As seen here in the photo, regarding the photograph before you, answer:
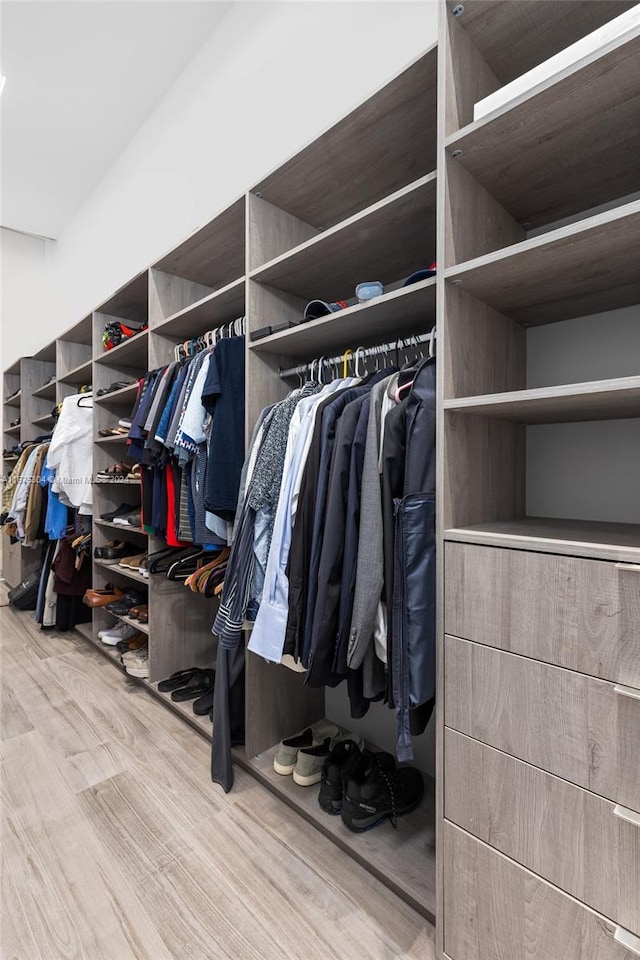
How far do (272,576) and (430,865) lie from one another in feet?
2.95

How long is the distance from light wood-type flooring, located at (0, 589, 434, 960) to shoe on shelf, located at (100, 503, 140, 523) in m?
1.17

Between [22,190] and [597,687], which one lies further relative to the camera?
[22,190]

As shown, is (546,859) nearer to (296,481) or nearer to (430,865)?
(430,865)

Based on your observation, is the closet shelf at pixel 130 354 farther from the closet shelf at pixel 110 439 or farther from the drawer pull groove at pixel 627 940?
the drawer pull groove at pixel 627 940

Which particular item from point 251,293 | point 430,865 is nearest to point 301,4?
point 251,293

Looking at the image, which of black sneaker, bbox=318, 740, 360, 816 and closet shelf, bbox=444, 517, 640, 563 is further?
black sneaker, bbox=318, 740, 360, 816

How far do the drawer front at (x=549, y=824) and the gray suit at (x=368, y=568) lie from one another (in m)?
0.26

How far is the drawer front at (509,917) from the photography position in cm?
83

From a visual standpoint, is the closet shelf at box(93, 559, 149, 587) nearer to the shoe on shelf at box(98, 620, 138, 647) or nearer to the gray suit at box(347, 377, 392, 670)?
the shoe on shelf at box(98, 620, 138, 647)

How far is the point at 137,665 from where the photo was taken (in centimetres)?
240

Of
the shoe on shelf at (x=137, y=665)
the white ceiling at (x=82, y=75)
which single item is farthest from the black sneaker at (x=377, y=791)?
the white ceiling at (x=82, y=75)

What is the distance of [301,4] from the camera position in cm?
195

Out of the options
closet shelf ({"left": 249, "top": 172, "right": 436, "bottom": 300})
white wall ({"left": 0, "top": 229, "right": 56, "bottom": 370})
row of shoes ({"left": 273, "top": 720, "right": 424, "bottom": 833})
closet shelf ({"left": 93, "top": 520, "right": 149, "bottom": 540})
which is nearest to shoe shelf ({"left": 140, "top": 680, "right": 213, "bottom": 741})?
row of shoes ({"left": 273, "top": 720, "right": 424, "bottom": 833})

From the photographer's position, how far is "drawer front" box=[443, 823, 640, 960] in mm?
827
